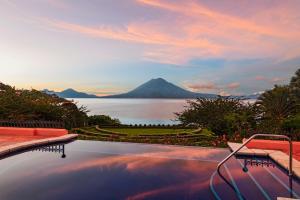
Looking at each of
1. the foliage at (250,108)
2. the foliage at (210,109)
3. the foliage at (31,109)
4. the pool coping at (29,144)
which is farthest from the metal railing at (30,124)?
the foliage at (210,109)

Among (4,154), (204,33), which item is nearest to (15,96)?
(4,154)

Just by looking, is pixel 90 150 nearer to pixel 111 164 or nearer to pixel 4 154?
pixel 111 164

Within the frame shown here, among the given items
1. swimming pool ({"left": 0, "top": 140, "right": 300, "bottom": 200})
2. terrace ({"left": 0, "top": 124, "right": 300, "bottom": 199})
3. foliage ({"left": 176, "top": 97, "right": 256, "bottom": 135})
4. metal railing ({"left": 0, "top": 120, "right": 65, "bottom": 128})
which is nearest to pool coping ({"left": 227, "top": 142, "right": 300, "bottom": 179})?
terrace ({"left": 0, "top": 124, "right": 300, "bottom": 199})

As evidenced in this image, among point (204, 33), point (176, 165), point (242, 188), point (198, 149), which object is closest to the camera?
point (242, 188)

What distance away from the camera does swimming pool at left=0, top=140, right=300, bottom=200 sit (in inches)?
294

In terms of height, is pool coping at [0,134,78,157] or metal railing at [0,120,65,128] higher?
metal railing at [0,120,65,128]

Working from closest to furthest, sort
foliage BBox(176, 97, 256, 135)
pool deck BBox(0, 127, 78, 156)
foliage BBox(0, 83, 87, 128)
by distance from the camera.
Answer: pool deck BBox(0, 127, 78, 156) → foliage BBox(0, 83, 87, 128) → foliage BBox(176, 97, 256, 135)

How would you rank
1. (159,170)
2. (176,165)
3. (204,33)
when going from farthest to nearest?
(204,33) → (176,165) → (159,170)

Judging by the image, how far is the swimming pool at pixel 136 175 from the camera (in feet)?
24.5

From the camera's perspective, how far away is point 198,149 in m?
13.0

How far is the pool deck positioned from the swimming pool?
29.1 inches

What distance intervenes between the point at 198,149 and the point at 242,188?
5128 mm

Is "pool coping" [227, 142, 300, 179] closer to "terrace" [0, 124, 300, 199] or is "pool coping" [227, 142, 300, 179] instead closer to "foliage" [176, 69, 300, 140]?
"terrace" [0, 124, 300, 199]

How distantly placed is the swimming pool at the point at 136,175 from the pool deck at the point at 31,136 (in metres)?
0.74
